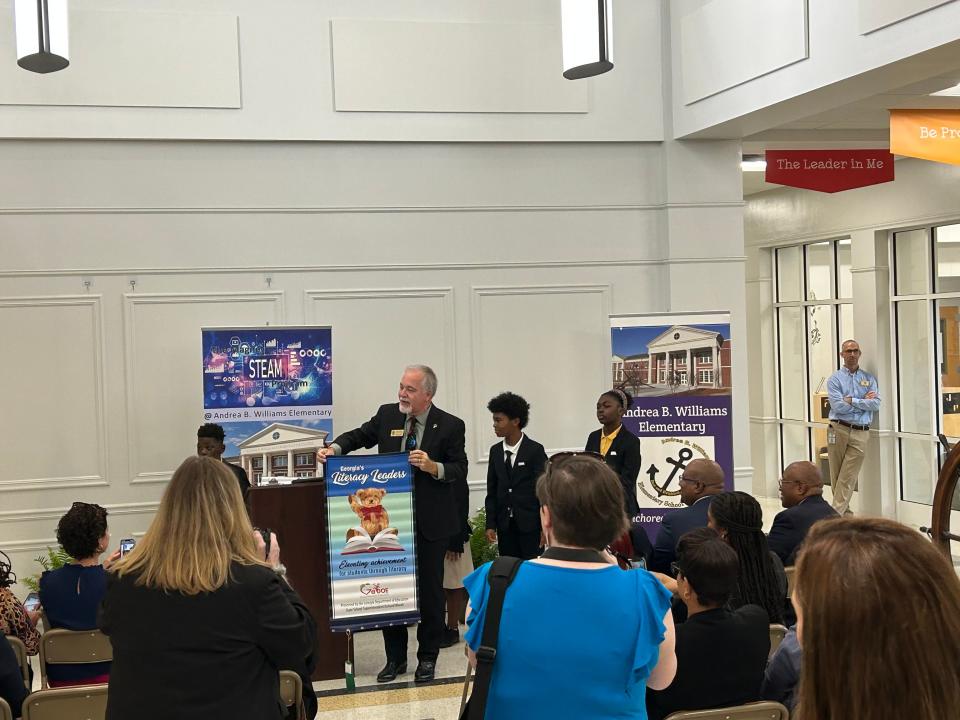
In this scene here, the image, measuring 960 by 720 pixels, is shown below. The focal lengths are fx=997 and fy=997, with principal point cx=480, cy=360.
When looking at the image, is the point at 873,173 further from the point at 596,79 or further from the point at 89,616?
the point at 89,616

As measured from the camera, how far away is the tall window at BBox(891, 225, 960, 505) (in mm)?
9906

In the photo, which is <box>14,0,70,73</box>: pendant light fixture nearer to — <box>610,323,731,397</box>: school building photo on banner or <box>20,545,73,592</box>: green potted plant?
<box>20,545,73,592</box>: green potted plant

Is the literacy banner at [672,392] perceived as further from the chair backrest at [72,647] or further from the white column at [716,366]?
the chair backrest at [72,647]

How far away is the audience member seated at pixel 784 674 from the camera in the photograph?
2949 millimetres

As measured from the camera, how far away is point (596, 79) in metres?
8.09

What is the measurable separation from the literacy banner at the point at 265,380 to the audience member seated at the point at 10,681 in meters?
3.36

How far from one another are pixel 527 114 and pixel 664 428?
108 inches

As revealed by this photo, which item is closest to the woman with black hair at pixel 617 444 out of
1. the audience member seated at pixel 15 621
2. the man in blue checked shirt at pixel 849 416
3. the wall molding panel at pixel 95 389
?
the audience member seated at pixel 15 621

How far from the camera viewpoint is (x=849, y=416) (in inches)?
407

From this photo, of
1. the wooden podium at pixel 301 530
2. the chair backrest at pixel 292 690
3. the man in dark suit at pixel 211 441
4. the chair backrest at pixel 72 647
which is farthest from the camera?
the man in dark suit at pixel 211 441

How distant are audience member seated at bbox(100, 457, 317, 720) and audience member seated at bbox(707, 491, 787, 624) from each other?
1.87 meters

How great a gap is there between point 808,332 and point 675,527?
27.0ft

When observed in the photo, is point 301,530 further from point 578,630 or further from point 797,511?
point 578,630

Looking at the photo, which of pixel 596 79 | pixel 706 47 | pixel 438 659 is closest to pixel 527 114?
pixel 596 79
